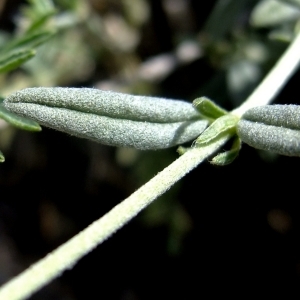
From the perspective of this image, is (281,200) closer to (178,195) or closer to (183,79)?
(178,195)

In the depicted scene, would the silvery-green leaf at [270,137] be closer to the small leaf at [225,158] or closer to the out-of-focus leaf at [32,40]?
the small leaf at [225,158]

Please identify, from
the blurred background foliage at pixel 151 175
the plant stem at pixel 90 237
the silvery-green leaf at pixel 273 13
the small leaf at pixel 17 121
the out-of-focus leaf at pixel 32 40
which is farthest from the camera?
the blurred background foliage at pixel 151 175

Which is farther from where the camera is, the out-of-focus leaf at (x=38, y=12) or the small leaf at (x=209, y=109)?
the out-of-focus leaf at (x=38, y=12)

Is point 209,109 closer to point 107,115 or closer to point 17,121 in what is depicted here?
point 107,115

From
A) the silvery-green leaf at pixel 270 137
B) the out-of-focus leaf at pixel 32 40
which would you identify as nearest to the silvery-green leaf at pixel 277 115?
the silvery-green leaf at pixel 270 137

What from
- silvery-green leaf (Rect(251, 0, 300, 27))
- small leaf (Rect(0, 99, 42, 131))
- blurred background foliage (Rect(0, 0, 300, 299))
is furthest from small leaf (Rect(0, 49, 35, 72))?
silvery-green leaf (Rect(251, 0, 300, 27))

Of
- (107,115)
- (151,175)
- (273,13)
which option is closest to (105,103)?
(107,115)

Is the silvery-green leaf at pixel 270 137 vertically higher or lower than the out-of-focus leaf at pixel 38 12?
lower
